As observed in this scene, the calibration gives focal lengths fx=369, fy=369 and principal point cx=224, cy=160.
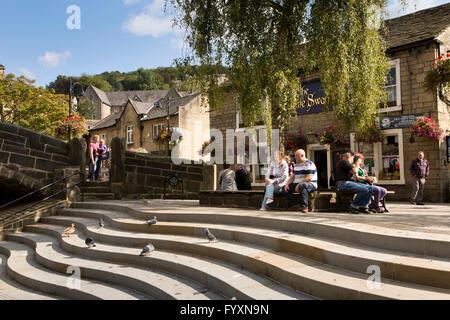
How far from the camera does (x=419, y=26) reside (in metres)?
15.1

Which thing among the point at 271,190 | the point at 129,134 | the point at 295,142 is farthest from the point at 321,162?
the point at 129,134

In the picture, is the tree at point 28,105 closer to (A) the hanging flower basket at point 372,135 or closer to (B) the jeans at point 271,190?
(A) the hanging flower basket at point 372,135

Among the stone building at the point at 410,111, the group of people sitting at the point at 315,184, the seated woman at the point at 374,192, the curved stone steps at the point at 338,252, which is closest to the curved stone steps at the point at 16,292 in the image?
the curved stone steps at the point at 338,252

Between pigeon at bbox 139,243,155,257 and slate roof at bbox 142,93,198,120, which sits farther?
slate roof at bbox 142,93,198,120

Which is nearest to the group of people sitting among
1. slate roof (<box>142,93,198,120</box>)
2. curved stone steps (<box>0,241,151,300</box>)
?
curved stone steps (<box>0,241,151,300</box>)

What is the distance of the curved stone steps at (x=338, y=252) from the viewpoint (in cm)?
362

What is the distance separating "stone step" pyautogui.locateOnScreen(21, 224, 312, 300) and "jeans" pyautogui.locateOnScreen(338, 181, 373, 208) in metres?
3.26

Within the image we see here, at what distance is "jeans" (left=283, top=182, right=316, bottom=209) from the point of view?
7.44 m

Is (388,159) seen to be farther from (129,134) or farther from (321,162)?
(129,134)

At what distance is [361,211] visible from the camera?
7301 millimetres

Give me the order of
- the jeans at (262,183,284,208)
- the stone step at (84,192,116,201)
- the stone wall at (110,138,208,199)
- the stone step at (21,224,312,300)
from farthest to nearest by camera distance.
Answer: the stone wall at (110,138,208,199) → the stone step at (84,192,116,201) → the jeans at (262,183,284,208) → the stone step at (21,224,312,300)

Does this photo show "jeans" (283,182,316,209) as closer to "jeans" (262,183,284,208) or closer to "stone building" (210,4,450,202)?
"jeans" (262,183,284,208)

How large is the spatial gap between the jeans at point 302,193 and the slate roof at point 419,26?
8380mm
